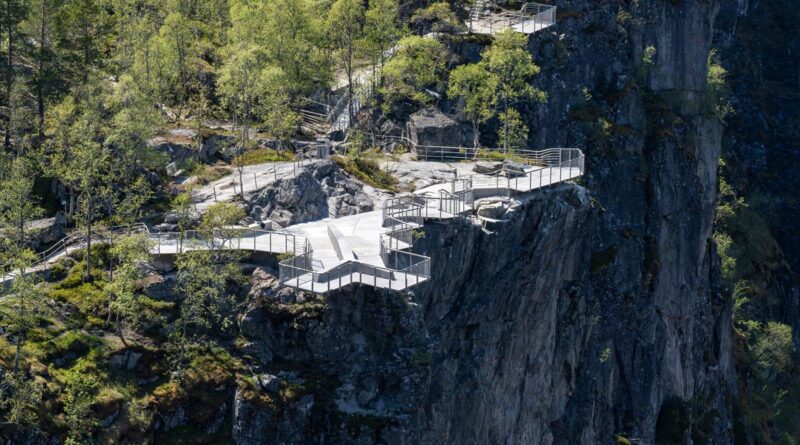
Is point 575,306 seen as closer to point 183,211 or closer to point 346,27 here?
point 183,211

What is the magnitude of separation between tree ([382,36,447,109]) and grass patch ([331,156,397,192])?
32.5 ft

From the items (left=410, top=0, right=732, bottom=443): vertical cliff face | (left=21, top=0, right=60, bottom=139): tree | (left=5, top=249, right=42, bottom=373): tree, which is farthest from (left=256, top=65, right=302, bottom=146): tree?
(left=5, top=249, right=42, bottom=373): tree

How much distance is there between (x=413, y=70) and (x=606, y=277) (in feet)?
62.9

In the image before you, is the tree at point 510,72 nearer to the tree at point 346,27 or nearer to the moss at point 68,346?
the tree at point 346,27

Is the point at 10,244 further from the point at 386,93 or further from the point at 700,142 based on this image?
the point at 700,142

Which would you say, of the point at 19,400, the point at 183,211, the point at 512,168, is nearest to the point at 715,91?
the point at 512,168

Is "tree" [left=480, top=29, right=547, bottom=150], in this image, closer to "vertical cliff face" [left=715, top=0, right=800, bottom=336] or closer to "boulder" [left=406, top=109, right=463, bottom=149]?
"boulder" [left=406, top=109, right=463, bottom=149]

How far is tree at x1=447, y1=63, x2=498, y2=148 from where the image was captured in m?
89.8

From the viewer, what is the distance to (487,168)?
8338cm

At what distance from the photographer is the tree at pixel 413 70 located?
9219 cm

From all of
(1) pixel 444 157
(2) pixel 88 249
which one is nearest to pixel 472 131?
(1) pixel 444 157

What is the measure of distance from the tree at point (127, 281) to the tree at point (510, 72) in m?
31.4

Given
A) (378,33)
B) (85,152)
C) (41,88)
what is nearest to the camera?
(85,152)

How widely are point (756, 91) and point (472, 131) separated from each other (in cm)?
10139
